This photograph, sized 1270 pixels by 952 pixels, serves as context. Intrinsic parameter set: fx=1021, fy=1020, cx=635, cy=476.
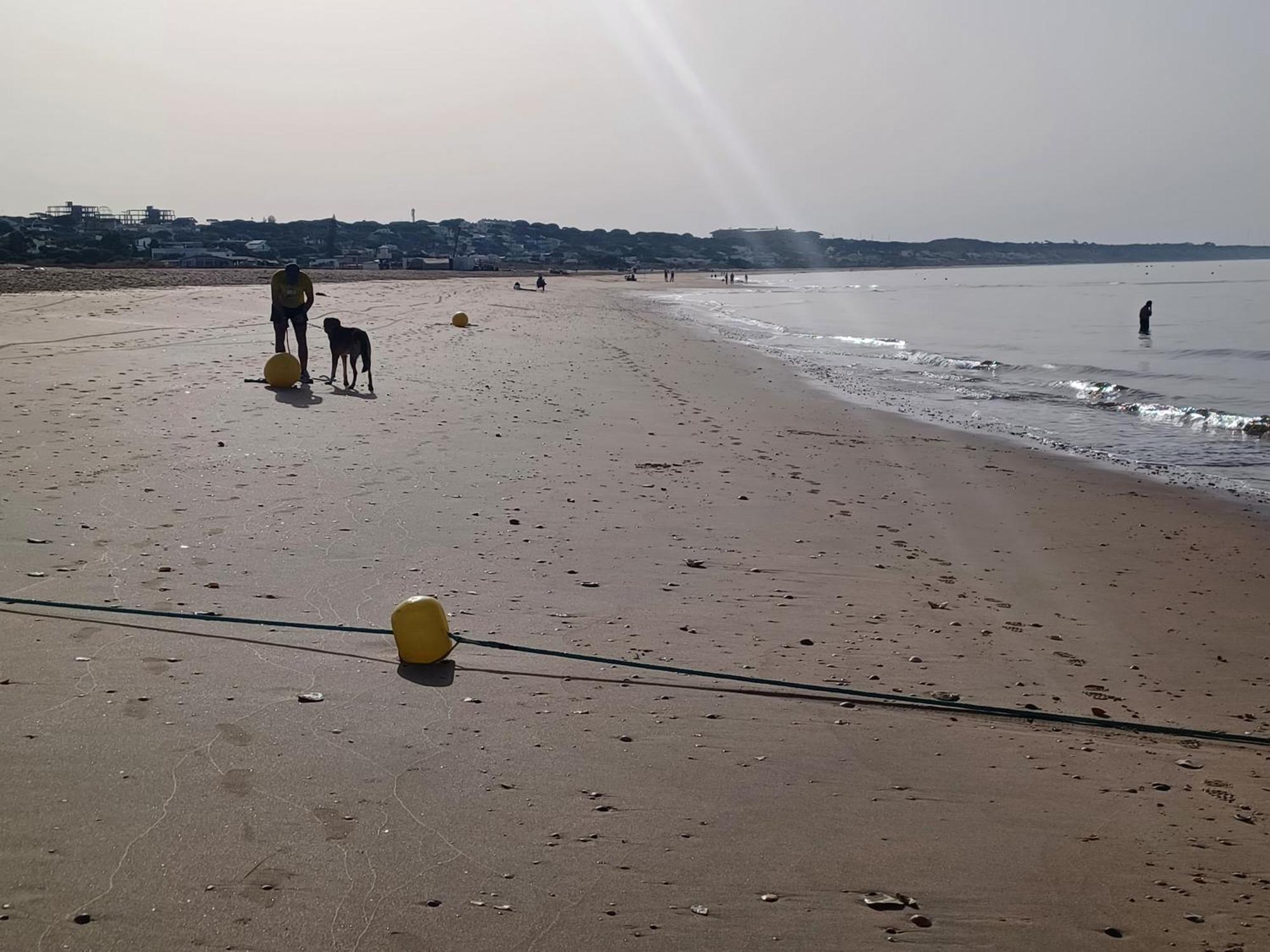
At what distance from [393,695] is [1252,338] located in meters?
35.9

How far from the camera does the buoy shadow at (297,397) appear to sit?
39.3ft

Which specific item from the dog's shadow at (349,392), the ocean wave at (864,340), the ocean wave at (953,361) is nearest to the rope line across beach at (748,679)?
the dog's shadow at (349,392)

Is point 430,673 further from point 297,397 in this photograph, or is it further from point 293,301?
point 293,301

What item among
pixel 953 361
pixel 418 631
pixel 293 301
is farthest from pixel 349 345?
pixel 953 361

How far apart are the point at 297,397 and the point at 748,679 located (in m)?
9.31

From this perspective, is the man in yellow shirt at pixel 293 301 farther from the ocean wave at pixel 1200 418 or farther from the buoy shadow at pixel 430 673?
the ocean wave at pixel 1200 418

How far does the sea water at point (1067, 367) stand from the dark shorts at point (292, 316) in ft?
30.2

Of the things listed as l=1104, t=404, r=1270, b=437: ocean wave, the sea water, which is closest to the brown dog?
the sea water

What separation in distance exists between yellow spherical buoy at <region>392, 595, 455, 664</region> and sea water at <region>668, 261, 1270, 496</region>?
9634 mm

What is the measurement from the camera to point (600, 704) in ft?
13.9

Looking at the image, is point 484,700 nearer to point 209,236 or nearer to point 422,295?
point 422,295

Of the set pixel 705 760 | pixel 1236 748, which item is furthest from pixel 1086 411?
pixel 705 760

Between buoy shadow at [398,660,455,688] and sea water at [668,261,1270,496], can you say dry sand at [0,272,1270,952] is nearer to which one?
buoy shadow at [398,660,455,688]

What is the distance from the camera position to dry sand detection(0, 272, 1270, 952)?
2.86m
